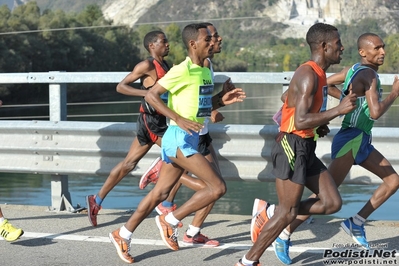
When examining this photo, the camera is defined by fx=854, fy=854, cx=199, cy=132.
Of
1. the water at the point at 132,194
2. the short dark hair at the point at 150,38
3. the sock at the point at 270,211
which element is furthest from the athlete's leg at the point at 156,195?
the water at the point at 132,194

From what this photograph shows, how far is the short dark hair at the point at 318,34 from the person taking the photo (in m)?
5.50

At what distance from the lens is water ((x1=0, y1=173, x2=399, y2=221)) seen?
1259 centimetres

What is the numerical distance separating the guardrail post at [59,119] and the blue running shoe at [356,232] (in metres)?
2.63

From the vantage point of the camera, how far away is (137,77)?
7.02 metres

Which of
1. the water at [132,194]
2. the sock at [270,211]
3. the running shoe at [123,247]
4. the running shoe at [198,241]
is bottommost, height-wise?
the water at [132,194]

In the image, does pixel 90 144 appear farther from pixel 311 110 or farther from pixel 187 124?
pixel 311 110

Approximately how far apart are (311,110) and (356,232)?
4.02ft

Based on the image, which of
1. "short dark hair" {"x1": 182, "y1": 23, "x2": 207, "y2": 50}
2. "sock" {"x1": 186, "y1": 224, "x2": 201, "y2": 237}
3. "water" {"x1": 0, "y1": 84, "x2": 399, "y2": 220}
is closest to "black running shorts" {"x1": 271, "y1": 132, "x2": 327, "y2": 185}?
"short dark hair" {"x1": 182, "y1": 23, "x2": 207, "y2": 50}

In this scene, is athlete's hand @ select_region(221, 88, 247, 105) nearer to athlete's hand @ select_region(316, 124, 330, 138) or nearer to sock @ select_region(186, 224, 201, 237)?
athlete's hand @ select_region(316, 124, 330, 138)

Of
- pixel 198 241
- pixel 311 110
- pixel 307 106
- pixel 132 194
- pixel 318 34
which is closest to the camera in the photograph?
pixel 307 106

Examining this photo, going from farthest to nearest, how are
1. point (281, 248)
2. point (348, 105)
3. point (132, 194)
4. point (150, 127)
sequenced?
point (132, 194) < point (150, 127) < point (281, 248) < point (348, 105)

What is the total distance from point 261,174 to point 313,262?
1.38m

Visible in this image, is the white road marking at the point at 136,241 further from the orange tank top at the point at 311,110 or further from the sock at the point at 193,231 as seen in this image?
the orange tank top at the point at 311,110

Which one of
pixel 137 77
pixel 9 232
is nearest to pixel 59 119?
pixel 137 77
